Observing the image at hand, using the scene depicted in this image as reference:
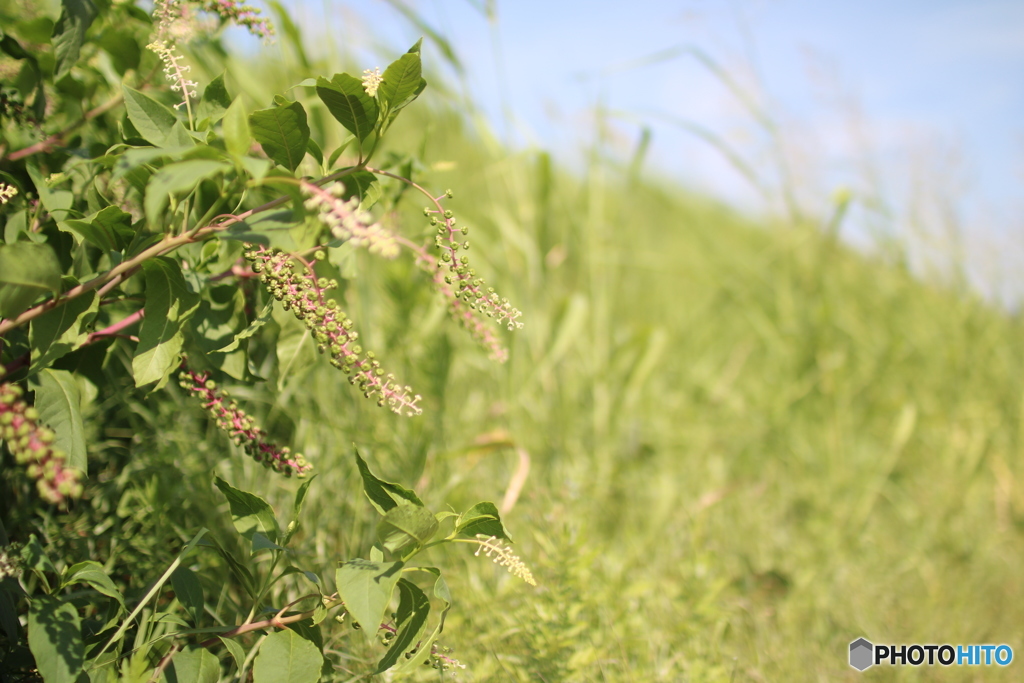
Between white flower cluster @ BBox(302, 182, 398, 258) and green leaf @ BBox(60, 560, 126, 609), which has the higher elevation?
white flower cluster @ BBox(302, 182, 398, 258)

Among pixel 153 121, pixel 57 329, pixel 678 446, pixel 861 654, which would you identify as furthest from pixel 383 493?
pixel 678 446

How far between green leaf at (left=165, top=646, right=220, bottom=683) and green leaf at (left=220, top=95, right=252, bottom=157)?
602mm

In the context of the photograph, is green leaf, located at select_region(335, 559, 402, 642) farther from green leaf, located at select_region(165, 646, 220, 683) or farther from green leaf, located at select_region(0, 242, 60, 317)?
green leaf, located at select_region(0, 242, 60, 317)

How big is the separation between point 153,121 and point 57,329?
27 cm

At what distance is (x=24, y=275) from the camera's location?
64cm

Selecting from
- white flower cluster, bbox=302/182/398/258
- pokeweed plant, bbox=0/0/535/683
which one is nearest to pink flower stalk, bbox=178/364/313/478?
pokeweed plant, bbox=0/0/535/683

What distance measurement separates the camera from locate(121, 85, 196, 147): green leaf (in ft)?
2.49

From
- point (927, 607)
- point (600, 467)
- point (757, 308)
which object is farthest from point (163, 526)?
point (757, 308)

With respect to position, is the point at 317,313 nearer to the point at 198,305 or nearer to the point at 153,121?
the point at 198,305

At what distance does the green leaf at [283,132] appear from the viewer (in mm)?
709

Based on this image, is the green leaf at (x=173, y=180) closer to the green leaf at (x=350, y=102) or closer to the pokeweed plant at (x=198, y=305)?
the pokeweed plant at (x=198, y=305)

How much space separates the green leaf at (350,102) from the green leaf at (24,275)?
327 mm

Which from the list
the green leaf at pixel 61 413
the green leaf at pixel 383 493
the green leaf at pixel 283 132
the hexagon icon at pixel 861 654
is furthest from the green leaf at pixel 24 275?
the hexagon icon at pixel 861 654

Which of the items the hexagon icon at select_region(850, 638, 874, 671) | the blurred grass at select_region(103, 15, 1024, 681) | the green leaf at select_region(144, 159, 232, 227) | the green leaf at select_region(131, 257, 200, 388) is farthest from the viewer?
the hexagon icon at select_region(850, 638, 874, 671)
